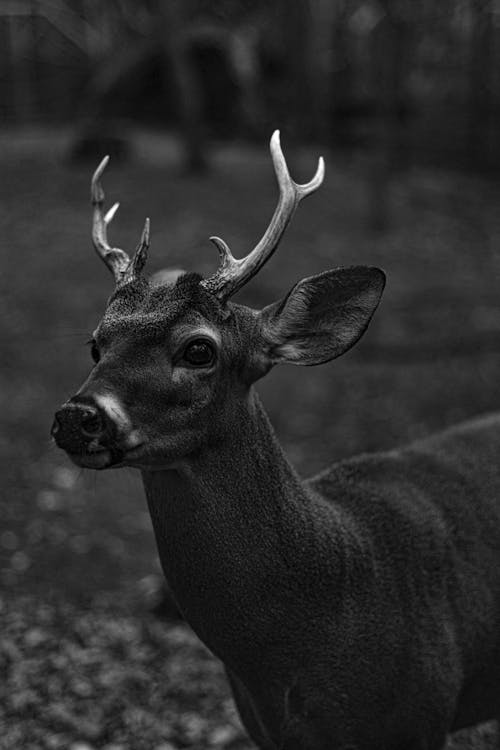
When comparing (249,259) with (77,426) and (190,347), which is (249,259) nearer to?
(190,347)

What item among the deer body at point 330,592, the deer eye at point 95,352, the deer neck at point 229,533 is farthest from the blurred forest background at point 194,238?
the deer eye at point 95,352

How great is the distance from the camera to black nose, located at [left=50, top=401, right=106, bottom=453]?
210 centimetres

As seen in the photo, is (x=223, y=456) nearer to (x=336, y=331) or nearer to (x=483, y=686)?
(x=336, y=331)

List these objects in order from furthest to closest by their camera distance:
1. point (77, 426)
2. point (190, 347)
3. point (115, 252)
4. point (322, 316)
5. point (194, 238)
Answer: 1. point (194, 238)
2. point (115, 252)
3. point (322, 316)
4. point (190, 347)
5. point (77, 426)

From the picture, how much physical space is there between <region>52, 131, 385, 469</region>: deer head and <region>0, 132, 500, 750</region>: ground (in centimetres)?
47

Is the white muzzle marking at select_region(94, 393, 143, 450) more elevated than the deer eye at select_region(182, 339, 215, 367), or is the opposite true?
the deer eye at select_region(182, 339, 215, 367)

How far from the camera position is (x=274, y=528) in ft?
8.27

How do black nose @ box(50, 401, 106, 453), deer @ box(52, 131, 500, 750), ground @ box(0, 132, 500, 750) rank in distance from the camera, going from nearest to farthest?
black nose @ box(50, 401, 106, 453) < deer @ box(52, 131, 500, 750) < ground @ box(0, 132, 500, 750)

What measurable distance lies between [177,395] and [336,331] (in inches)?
21.9

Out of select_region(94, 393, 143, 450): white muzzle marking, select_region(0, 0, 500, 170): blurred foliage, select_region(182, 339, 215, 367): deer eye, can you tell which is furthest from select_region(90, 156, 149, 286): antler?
select_region(0, 0, 500, 170): blurred foliage

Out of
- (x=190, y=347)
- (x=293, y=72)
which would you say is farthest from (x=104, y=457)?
(x=293, y=72)

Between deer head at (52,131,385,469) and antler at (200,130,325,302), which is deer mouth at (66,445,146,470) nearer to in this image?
deer head at (52,131,385,469)

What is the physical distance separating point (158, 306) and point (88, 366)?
550 cm

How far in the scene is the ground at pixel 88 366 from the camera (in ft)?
13.2
